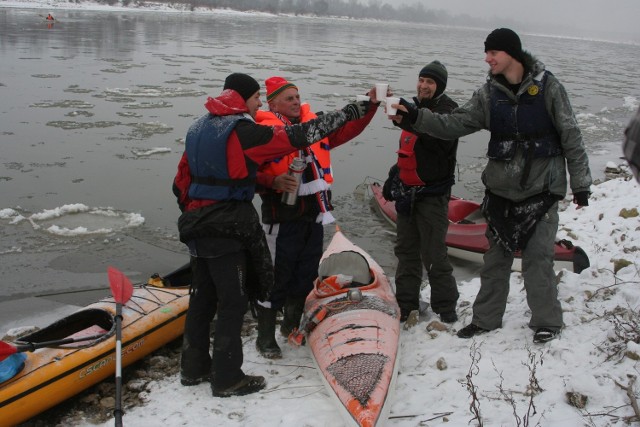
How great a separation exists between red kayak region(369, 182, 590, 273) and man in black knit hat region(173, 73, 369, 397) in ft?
9.01

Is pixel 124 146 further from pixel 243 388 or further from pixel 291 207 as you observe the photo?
pixel 243 388

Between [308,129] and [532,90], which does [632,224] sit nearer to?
[532,90]

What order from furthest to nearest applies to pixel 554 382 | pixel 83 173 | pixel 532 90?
pixel 83 173 → pixel 532 90 → pixel 554 382

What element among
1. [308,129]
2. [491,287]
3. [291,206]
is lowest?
[491,287]

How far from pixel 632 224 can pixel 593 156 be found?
6.59 m

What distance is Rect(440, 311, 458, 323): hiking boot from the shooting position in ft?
13.5

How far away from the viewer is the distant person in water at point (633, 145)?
139cm

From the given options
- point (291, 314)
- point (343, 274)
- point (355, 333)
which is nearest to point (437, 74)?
point (343, 274)

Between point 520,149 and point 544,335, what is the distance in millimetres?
1098

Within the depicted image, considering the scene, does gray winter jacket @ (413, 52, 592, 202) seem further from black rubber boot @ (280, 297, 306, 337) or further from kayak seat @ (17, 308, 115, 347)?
kayak seat @ (17, 308, 115, 347)

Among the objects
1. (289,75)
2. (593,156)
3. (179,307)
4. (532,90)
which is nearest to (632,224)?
(532,90)

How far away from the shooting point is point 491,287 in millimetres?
3658

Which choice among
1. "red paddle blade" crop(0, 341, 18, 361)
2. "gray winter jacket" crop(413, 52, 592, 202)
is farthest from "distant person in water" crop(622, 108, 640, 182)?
"red paddle blade" crop(0, 341, 18, 361)

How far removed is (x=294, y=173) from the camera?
142 inches
